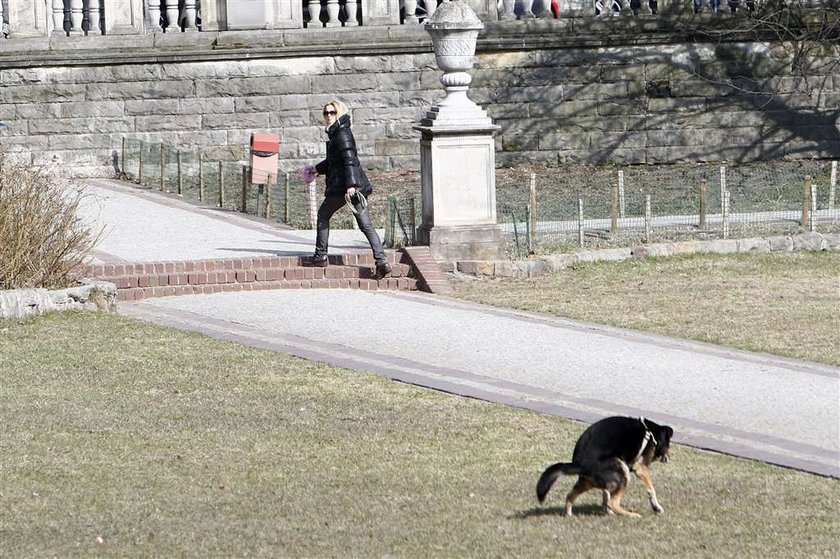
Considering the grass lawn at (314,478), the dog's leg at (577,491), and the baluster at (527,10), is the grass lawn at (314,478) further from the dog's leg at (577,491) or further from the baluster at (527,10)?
the baluster at (527,10)

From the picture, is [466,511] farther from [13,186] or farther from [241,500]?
[13,186]

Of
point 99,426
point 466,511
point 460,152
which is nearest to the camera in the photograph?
point 466,511

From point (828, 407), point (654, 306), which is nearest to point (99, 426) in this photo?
point (828, 407)

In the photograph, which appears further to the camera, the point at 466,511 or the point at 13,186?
the point at 13,186

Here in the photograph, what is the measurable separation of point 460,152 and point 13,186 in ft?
14.8

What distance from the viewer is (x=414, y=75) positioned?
987 inches

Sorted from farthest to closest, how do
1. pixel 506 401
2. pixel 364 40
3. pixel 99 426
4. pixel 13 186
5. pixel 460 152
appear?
pixel 364 40
pixel 460 152
pixel 13 186
pixel 506 401
pixel 99 426

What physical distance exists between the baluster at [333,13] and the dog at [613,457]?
18.0 meters

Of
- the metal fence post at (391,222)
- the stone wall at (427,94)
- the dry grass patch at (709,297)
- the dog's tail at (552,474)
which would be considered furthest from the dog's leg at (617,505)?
the stone wall at (427,94)

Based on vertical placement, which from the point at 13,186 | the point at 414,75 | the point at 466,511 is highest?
the point at 414,75

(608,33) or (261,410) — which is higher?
(608,33)

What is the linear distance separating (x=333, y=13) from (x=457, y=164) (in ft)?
30.3

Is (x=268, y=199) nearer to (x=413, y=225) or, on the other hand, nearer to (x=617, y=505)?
(x=413, y=225)

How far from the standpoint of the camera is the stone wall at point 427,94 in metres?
24.7
